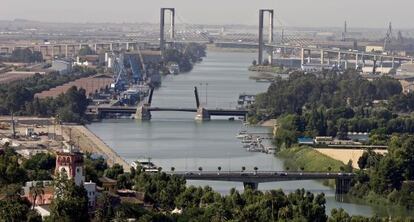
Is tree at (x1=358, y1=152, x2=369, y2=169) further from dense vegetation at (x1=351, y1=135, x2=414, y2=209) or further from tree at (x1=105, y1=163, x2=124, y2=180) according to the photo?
tree at (x1=105, y1=163, x2=124, y2=180)

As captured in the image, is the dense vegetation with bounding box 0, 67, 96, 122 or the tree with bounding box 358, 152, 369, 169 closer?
the tree with bounding box 358, 152, 369, 169

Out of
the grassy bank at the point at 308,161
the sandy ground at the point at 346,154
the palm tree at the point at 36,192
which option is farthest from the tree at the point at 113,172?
the sandy ground at the point at 346,154

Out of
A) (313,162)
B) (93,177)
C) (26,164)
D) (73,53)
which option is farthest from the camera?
(73,53)

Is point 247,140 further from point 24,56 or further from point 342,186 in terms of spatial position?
point 24,56

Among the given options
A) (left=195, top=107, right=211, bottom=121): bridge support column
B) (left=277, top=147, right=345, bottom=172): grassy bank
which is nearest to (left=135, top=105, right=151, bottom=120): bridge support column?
(left=195, top=107, right=211, bottom=121): bridge support column

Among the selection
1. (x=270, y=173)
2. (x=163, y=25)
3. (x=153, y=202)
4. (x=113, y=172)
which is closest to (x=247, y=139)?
(x=270, y=173)

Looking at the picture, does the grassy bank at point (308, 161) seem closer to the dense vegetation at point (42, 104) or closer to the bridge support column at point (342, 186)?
the bridge support column at point (342, 186)

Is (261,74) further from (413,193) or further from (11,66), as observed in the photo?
(413,193)

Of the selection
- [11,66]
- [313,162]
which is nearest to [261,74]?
[11,66]
